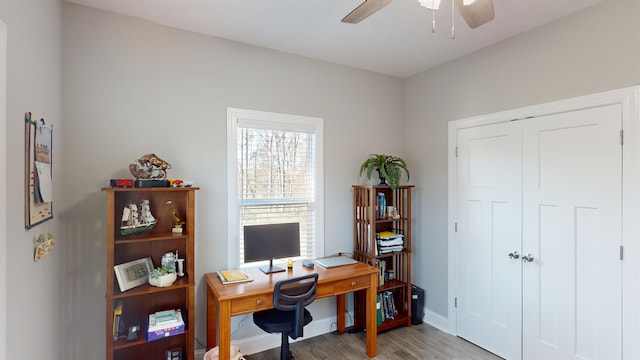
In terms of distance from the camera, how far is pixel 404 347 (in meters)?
2.87

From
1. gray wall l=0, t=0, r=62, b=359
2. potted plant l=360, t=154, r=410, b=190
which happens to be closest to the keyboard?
potted plant l=360, t=154, r=410, b=190

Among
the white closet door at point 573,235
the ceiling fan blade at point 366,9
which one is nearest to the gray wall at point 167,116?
the ceiling fan blade at point 366,9

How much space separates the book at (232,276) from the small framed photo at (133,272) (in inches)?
20.2

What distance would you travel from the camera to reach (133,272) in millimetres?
2117

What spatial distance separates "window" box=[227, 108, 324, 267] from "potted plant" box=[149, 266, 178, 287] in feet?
1.90

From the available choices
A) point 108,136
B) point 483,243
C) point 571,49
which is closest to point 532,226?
point 483,243

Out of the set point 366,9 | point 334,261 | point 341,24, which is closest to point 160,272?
point 334,261

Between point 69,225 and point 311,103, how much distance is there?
2179mm

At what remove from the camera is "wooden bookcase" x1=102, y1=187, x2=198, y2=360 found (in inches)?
79.8

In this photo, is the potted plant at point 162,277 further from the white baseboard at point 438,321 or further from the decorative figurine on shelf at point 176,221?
the white baseboard at point 438,321

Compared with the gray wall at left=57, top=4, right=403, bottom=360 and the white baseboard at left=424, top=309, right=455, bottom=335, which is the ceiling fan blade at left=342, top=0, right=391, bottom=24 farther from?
the white baseboard at left=424, top=309, right=455, bottom=335

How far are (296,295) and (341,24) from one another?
2.09 m

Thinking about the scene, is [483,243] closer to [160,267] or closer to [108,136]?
[160,267]

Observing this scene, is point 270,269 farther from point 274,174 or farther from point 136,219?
point 136,219
